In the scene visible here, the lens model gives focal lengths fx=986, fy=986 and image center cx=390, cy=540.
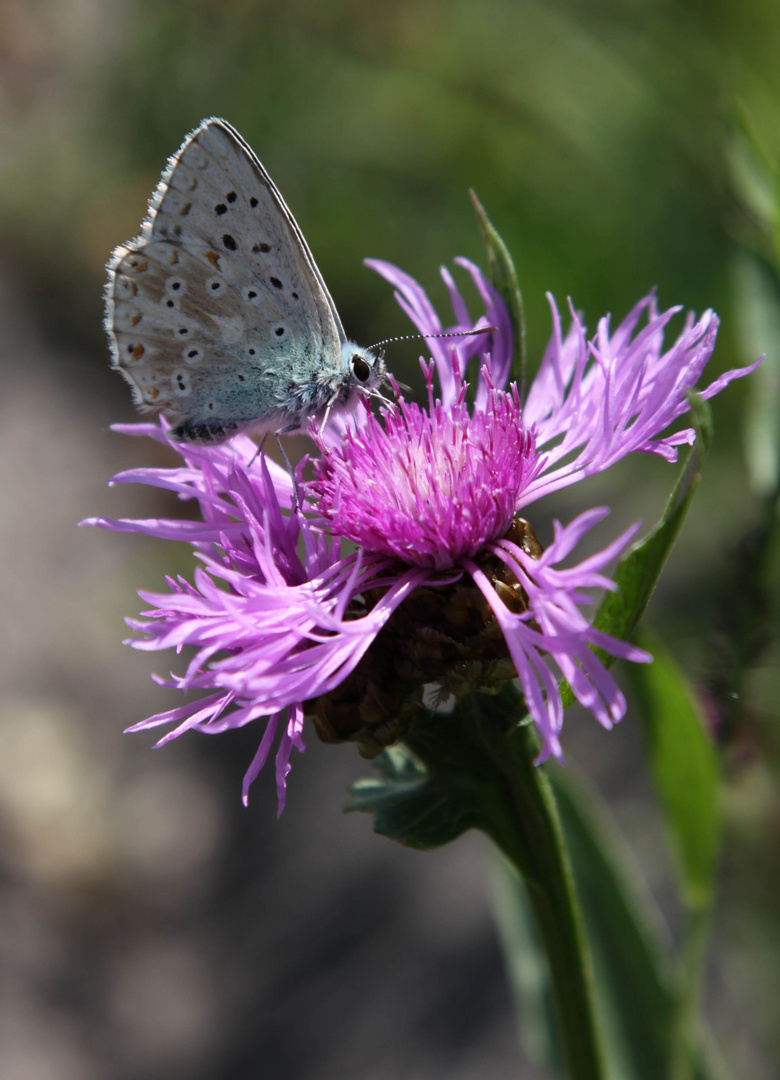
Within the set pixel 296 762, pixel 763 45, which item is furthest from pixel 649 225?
pixel 296 762

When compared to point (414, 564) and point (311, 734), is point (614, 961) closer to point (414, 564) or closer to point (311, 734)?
point (414, 564)

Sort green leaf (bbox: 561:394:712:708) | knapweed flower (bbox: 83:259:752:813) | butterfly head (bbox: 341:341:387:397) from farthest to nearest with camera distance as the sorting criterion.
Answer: butterfly head (bbox: 341:341:387:397) < knapweed flower (bbox: 83:259:752:813) < green leaf (bbox: 561:394:712:708)

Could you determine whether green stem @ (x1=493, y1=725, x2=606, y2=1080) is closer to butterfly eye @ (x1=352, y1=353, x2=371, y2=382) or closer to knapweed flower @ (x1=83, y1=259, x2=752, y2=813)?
knapweed flower @ (x1=83, y1=259, x2=752, y2=813)

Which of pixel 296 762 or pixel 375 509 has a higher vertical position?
pixel 375 509

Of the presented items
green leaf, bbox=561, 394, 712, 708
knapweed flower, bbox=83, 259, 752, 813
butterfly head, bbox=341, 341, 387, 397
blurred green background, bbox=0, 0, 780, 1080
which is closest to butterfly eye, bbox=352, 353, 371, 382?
butterfly head, bbox=341, 341, 387, 397

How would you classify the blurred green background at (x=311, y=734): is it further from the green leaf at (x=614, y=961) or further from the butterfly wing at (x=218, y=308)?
the butterfly wing at (x=218, y=308)

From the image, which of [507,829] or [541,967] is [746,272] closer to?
[507,829]
